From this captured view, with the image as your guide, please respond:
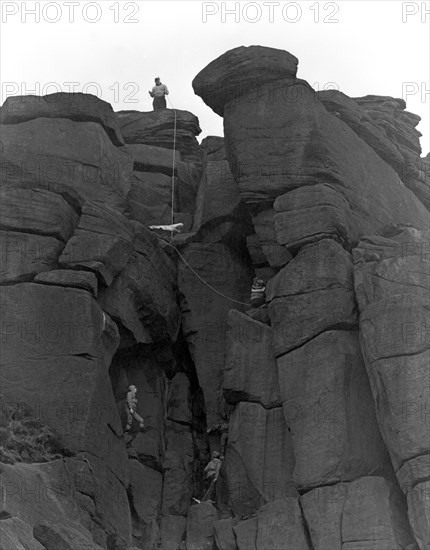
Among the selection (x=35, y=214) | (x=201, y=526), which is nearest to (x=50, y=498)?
(x=201, y=526)

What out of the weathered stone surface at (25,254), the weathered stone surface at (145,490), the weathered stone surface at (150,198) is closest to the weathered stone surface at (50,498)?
the weathered stone surface at (145,490)

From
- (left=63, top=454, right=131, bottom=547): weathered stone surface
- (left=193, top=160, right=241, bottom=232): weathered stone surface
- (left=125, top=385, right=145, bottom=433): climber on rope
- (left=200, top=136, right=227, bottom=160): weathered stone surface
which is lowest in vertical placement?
(left=63, top=454, right=131, bottom=547): weathered stone surface

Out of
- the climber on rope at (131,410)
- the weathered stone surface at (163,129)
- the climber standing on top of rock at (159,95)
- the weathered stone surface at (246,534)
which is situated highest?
the climber standing on top of rock at (159,95)

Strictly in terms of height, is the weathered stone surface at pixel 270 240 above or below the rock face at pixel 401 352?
above

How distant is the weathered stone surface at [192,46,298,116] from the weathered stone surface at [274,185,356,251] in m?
5.06

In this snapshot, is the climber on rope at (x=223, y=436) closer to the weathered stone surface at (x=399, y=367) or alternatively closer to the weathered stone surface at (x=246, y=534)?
the weathered stone surface at (x=246, y=534)

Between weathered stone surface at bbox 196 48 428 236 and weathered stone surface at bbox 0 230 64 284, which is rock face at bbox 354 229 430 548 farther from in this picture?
weathered stone surface at bbox 0 230 64 284

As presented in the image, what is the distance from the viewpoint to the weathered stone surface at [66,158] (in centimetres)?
4094

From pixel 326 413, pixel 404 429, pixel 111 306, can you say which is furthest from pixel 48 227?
pixel 404 429

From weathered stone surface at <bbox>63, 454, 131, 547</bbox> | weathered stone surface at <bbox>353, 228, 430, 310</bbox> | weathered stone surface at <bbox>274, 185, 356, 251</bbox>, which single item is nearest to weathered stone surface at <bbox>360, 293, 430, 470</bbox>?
weathered stone surface at <bbox>353, 228, 430, 310</bbox>

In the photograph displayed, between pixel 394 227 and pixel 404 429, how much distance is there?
10241mm

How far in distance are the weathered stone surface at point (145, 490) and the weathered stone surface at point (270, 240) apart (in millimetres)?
7674

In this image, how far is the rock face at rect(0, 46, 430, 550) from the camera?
1309 inches

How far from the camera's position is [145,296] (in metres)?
40.0
